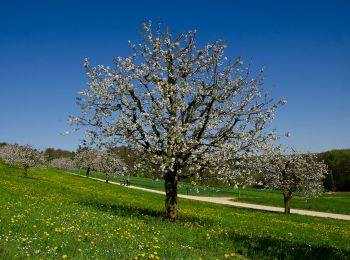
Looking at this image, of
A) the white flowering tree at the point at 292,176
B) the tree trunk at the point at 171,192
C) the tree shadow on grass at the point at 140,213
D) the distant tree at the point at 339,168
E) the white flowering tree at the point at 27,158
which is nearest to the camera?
the tree trunk at the point at 171,192

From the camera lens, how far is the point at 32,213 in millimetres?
16422

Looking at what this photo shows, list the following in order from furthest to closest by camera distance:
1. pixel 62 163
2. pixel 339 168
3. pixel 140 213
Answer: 1. pixel 62 163
2. pixel 339 168
3. pixel 140 213

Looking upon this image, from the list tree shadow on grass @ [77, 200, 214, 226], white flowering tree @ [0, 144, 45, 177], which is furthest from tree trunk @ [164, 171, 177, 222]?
white flowering tree @ [0, 144, 45, 177]

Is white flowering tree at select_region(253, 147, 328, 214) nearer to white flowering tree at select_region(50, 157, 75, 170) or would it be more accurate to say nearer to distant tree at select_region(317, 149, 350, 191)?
distant tree at select_region(317, 149, 350, 191)

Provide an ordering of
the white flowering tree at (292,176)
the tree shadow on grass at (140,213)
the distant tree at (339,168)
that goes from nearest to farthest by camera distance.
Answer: the tree shadow on grass at (140,213)
the white flowering tree at (292,176)
the distant tree at (339,168)

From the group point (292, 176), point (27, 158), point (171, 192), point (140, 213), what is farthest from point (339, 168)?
point (171, 192)

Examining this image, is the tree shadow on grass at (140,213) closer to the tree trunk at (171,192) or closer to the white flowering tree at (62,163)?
the tree trunk at (171,192)

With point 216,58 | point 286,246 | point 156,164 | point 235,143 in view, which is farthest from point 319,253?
point 216,58

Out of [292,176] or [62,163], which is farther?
[62,163]

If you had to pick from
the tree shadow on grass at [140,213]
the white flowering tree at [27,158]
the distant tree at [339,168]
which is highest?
the distant tree at [339,168]

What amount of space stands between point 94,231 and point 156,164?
7.70 metres

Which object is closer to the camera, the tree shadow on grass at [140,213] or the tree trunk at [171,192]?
the tree trunk at [171,192]

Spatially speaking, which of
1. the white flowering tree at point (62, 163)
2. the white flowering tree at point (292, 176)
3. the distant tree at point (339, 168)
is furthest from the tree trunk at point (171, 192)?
the white flowering tree at point (62, 163)

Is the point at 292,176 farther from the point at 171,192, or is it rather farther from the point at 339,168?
the point at 339,168
